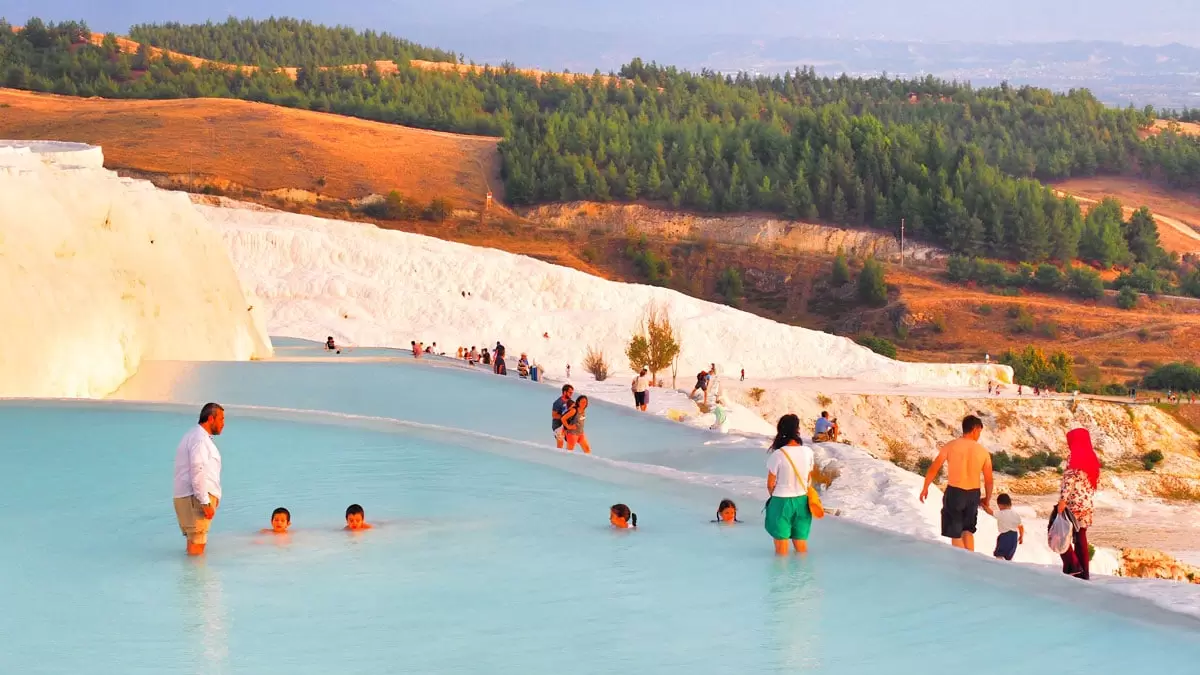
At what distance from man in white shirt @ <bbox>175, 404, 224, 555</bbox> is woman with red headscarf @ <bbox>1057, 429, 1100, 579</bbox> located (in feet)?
17.4

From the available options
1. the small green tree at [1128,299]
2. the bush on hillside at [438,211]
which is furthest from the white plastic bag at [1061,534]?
the bush on hillside at [438,211]

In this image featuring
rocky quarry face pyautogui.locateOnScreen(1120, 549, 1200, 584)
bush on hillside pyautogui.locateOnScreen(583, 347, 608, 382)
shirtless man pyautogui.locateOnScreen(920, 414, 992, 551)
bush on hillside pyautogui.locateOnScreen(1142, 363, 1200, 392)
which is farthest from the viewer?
bush on hillside pyautogui.locateOnScreen(1142, 363, 1200, 392)

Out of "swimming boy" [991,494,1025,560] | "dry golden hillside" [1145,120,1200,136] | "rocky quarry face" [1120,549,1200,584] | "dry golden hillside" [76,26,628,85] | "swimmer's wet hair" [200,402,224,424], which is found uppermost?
"dry golden hillside" [76,26,628,85]

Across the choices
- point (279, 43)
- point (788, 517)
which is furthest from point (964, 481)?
point (279, 43)

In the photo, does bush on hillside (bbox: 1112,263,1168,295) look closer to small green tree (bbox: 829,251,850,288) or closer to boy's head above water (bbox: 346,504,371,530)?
small green tree (bbox: 829,251,850,288)

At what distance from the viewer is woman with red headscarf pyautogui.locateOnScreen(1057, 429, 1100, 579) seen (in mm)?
10188

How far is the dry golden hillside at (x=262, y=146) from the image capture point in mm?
75250

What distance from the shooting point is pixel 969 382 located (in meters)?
48.3

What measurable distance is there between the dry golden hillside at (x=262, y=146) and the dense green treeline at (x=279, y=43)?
130ft

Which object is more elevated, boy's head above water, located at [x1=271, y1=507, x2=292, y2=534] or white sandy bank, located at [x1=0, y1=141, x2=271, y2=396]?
white sandy bank, located at [x1=0, y1=141, x2=271, y2=396]

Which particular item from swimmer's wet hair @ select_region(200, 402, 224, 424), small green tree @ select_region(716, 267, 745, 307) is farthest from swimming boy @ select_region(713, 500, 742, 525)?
small green tree @ select_region(716, 267, 745, 307)

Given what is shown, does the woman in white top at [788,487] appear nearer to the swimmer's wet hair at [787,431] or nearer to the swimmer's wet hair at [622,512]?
the swimmer's wet hair at [787,431]

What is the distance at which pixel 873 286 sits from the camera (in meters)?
63.6

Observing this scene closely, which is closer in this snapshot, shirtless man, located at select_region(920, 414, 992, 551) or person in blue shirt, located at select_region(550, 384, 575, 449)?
shirtless man, located at select_region(920, 414, 992, 551)
